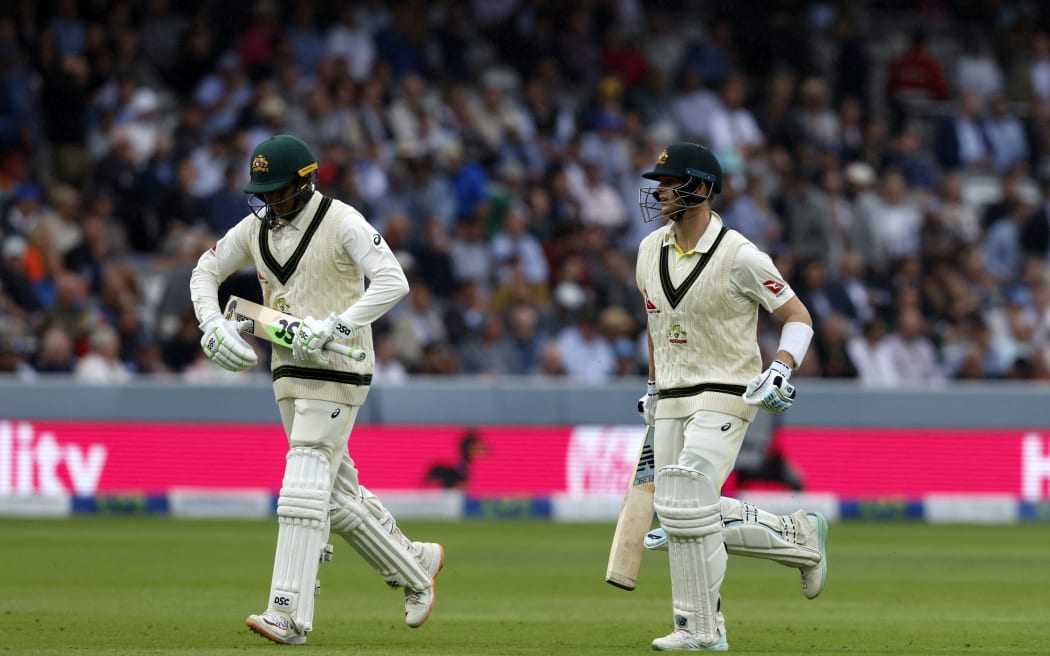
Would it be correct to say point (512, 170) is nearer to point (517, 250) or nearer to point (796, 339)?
point (517, 250)

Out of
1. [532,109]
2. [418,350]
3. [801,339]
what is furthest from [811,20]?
[801,339]

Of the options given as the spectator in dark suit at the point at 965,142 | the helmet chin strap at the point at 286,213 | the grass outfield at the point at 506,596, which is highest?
the spectator in dark suit at the point at 965,142

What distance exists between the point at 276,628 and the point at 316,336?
1.22 metres

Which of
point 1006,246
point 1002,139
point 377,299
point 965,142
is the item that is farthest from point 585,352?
point 377,299

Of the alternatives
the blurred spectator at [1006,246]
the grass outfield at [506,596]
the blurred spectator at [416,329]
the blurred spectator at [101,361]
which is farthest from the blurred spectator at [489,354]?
the blurred spectator at [1006,246]

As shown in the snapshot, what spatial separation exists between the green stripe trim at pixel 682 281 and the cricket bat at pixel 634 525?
0.78m

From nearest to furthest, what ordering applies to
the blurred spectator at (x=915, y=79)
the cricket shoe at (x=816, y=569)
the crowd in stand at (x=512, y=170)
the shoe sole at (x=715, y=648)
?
the shoe sole at (x=715, y=648) → the cricket shoe at (x=816, y=569) → the crowd in stand at (x=512, y=170) → the blurred spectator at (x=915, y=79)

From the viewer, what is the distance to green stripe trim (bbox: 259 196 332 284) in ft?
24.9

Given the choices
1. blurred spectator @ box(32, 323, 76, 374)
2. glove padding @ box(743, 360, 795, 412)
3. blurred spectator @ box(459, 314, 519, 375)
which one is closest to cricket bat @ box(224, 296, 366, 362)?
glove padding @ box(743, 360, 795, 412)

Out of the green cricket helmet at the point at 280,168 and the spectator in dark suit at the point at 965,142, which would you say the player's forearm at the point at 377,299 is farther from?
the spectator in dark suit at the point at 965,142

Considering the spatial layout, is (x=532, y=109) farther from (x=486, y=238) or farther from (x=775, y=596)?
(x=775, y=596)

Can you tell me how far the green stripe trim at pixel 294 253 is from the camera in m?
7.60

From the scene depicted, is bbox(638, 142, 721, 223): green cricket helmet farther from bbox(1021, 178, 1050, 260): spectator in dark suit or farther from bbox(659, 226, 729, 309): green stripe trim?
bbox(1021, 178, 1050, 260): spectator in dark suit

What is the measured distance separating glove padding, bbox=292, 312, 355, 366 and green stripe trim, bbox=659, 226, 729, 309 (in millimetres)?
1377
